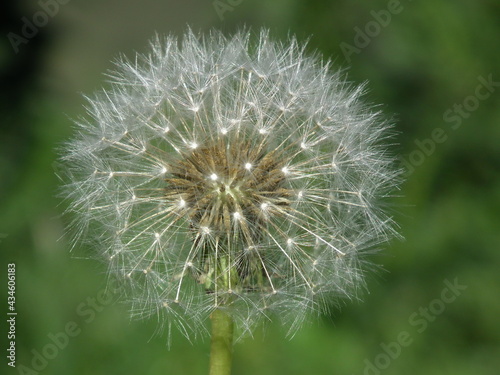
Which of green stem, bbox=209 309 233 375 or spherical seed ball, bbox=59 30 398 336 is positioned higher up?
spherical seed ball, bbox=59 30 398 336

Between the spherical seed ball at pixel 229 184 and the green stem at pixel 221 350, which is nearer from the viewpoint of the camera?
the green stem at pixel 221 350

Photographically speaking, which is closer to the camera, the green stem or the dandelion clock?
the green stem

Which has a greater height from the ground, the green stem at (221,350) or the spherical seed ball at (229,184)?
the spherical seed ball at (229,184)

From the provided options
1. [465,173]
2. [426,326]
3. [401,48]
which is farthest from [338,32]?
[426,326]

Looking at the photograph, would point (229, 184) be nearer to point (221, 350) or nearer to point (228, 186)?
point (228, 186)

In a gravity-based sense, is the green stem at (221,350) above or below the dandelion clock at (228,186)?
below

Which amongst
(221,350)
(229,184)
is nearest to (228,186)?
(229,184)

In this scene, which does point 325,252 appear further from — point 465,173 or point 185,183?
point 465,173

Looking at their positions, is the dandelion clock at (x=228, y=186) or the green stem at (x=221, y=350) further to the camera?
the dandelion clock at (x=228, y=186)
